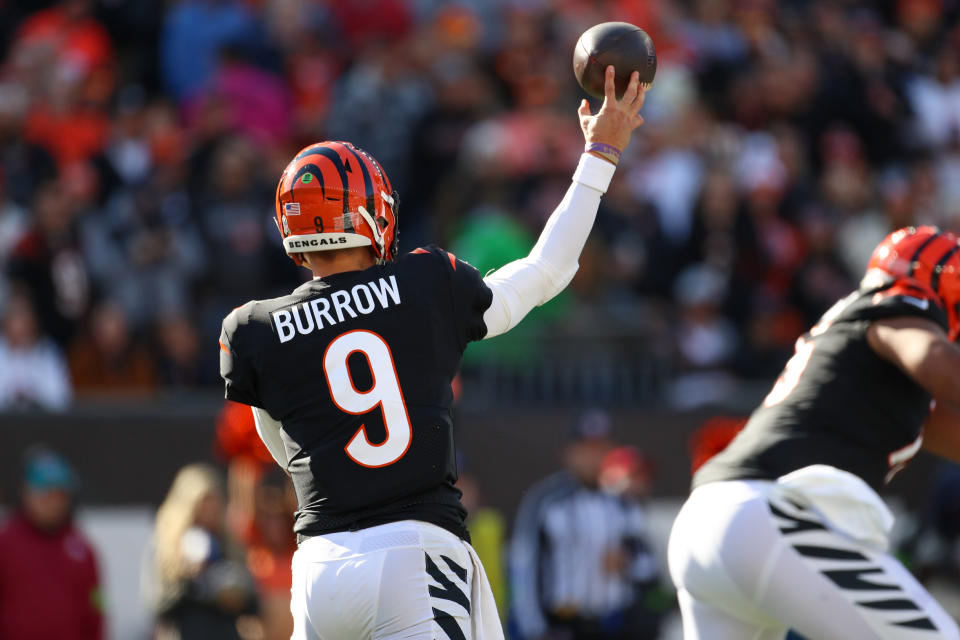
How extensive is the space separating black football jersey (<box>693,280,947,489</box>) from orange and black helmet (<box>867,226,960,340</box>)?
0.26 feet

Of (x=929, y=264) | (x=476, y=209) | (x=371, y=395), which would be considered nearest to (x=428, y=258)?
(x=371, y=395)

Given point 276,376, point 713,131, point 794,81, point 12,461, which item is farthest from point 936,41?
point 276,376

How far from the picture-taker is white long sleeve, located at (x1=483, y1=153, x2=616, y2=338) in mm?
4035

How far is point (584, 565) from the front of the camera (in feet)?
30.2

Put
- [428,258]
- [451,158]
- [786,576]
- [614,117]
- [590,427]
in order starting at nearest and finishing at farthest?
[428,258]
[614,117]
[786,576]
[590,427]
[451,158]

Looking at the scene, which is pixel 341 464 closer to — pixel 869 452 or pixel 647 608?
pixel 869 452

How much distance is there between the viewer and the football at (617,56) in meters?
4.30

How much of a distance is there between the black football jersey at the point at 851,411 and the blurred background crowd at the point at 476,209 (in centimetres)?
352

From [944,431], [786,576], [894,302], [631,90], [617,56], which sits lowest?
[786,576]

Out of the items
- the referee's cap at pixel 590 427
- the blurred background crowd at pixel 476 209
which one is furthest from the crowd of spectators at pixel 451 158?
the referee's cap at pixel 590 427

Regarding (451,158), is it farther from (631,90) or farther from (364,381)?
(364,381)

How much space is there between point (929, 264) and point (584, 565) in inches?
191

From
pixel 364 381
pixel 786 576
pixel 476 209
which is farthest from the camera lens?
pixel 476 209

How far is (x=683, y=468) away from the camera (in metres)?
10.2
